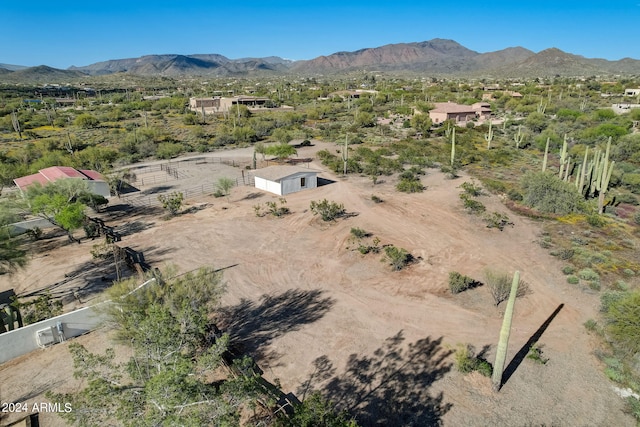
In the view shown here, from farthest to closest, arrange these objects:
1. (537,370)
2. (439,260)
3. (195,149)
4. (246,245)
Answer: (195,149)
(246,245)
(439,260)
(537,370)

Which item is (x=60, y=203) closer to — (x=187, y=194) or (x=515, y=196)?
(x=187, y=194)

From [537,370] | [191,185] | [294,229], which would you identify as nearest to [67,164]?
[191,185]

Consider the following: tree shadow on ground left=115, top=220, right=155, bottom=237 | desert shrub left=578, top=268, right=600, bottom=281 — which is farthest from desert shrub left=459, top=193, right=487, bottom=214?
tree shadow on ground left=115, top=220, right=155, bottom=237

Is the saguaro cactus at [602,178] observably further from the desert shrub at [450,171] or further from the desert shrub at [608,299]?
the desert shrub at [608,299]

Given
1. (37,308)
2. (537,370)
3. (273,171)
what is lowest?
(537,370)

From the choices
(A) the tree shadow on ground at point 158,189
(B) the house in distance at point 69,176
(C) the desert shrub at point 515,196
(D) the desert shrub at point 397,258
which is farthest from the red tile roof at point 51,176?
(C) the desert shrub at point 515,196

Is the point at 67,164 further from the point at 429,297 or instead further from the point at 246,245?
the point at 429,297
